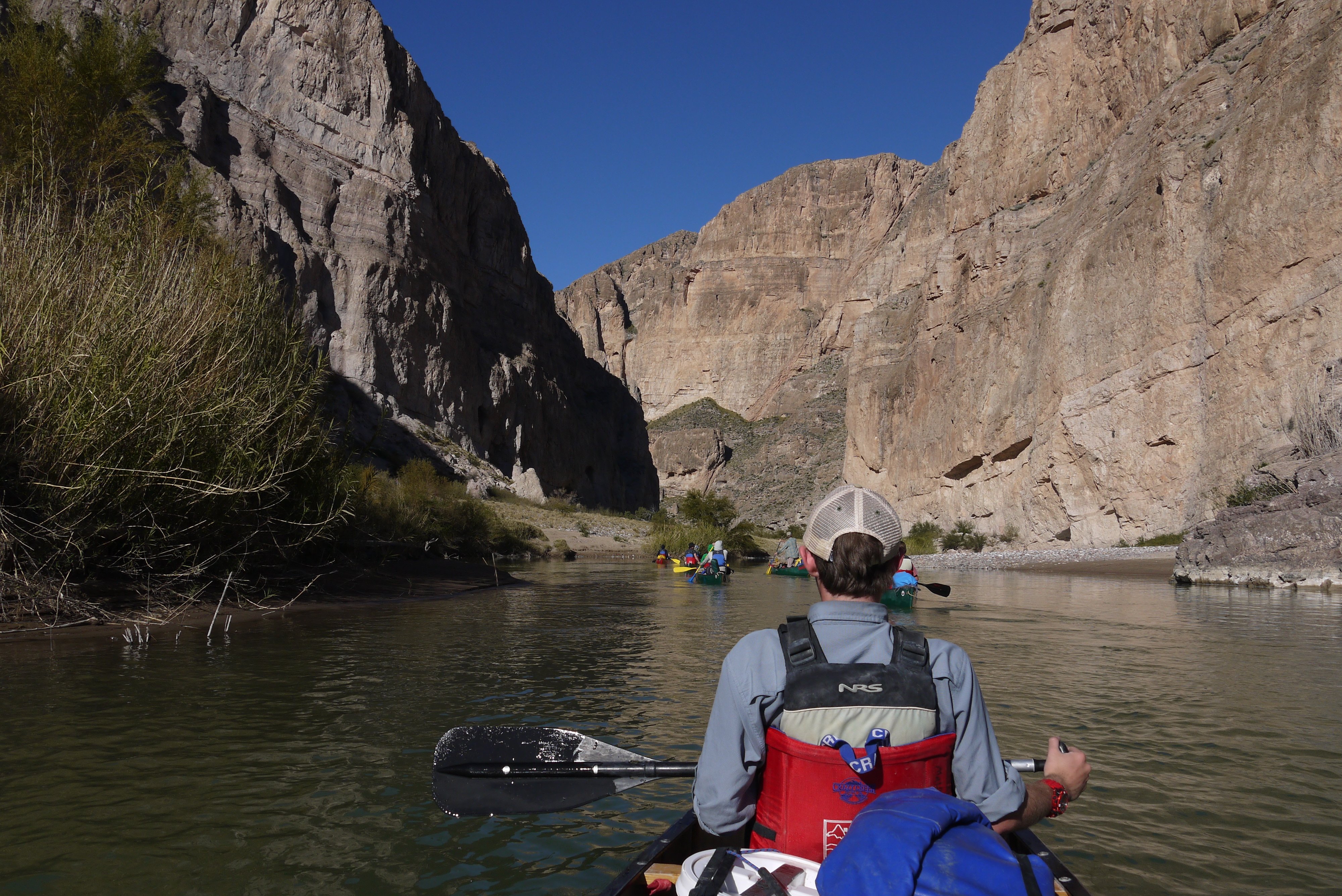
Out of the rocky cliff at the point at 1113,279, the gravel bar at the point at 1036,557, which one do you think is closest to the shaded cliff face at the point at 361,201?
the gravel bar at the point at 1036,557

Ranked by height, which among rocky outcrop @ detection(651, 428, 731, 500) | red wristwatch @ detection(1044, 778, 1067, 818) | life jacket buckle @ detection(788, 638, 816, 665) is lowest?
red wristwatch @ detection(1044, 778, 1067, 818)

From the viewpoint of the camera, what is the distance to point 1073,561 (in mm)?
29250

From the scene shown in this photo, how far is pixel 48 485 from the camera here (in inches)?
320

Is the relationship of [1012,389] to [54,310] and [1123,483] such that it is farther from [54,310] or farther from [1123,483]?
[54,310]

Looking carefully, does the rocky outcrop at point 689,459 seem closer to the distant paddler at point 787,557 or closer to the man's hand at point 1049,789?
the distant paddler at point 787,557

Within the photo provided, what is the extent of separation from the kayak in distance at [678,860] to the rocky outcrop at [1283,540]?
18.9 meters

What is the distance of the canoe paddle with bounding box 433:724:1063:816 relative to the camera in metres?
3.91

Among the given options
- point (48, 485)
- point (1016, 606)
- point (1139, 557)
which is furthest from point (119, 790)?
point (1139, 557)

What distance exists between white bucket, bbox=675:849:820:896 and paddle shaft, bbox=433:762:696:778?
47.4 inches

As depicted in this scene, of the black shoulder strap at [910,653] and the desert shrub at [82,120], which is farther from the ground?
the desert shrub at [82,120]

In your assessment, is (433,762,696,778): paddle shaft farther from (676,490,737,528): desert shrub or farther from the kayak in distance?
(676,490,737,528): desert shrub

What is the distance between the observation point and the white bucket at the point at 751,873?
2.29 m

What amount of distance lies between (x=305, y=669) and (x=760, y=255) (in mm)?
113224

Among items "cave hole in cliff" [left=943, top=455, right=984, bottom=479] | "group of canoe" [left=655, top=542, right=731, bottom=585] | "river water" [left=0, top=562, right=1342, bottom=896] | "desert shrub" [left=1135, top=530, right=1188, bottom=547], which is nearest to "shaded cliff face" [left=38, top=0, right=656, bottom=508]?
"group of canoe" [left=655, top=542, right=731, bottom=585]
